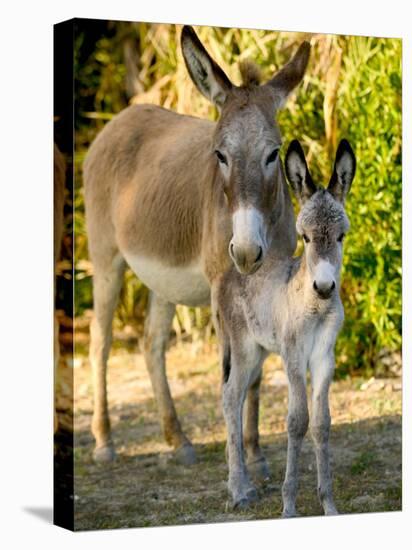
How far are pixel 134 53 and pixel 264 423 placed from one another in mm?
4511

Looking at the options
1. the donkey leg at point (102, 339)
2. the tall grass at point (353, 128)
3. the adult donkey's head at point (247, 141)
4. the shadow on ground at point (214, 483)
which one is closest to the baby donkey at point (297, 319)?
the adult donkey's head at point (247, 141)

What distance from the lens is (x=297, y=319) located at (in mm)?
5582

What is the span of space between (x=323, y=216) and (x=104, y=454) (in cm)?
255

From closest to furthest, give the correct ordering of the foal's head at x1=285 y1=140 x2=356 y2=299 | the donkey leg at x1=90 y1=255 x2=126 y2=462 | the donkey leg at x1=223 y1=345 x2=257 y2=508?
the foal's head at x1=285 y1=140 x2=356 y2=299, the donkey leg at x1=223 y1=345 x2=257 y2=508, the donkey leg at x1=90 y1=255 x2=126 y2=462

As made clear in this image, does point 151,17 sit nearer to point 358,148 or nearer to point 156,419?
point 358,148

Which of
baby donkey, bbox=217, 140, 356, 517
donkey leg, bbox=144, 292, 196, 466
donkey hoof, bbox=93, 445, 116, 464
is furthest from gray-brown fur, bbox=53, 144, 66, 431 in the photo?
donkey leg, bbox=144, 292, 196, 466

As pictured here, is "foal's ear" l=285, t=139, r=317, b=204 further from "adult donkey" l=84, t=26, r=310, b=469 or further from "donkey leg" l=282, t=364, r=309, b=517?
"donkey leg" l=282, t=364, r=309, b=517

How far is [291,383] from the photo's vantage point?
5570mm

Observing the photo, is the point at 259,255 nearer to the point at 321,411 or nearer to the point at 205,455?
the point at 321,411

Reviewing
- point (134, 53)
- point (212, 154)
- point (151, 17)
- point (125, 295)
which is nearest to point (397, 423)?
point (212, 154)

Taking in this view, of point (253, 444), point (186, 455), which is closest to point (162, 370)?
point (186, 455)

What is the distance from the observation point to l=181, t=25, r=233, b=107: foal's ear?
5789 millimetres

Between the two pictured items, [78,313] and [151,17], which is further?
[78,313]

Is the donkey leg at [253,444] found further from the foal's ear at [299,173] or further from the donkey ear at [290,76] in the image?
the donkey ear at [290,76]
